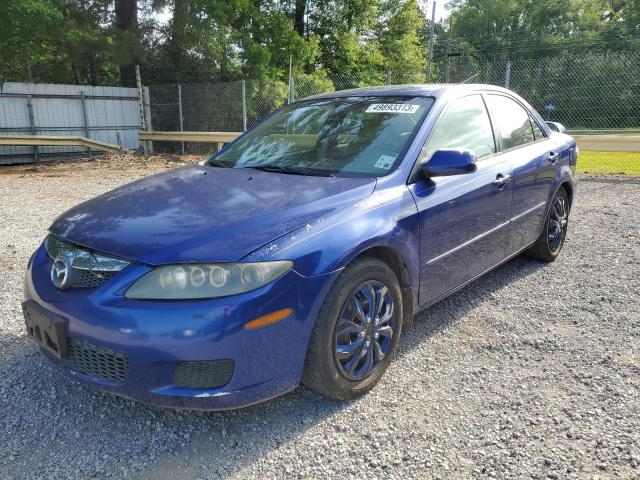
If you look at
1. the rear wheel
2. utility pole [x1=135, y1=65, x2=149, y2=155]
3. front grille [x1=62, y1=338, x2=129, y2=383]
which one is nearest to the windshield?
front grille [x1=62, y1=338, x2=129, y2=383]

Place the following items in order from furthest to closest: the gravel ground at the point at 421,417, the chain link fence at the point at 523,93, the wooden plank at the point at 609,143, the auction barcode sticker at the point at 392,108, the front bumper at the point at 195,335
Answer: the chain link fence at the point at 523,93 → the wooden plank at the point at 609,143 → the auction barcode sticker at the point at 392,108 → the gravel ground at the point at 421,417 → the front bumper at the point at 195,335

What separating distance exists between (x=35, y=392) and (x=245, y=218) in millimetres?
1530

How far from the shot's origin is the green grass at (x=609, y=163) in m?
11.0

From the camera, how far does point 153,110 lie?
18469 mm

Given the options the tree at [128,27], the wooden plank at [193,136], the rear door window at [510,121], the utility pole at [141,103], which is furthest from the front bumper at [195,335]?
the tree at [128,27]

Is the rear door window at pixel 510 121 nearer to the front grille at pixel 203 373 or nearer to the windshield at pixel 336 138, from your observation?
the windshield at pixel 336 138

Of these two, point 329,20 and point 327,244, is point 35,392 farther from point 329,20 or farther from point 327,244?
point 329,20

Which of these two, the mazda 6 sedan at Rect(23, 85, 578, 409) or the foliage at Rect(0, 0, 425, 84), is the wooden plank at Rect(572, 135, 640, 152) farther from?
the foliage at Rect(0, 0, 425, 84)

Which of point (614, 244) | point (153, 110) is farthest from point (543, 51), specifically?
point (614, 244)

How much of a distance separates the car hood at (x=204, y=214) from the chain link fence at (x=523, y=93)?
394 inches

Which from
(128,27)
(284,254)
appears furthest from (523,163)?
(128,27)

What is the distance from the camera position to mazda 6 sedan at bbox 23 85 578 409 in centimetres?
219

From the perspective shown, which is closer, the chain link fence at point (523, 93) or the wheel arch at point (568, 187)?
the wheel arch at point (568, 187)

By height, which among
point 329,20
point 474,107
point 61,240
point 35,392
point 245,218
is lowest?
point 35,392
